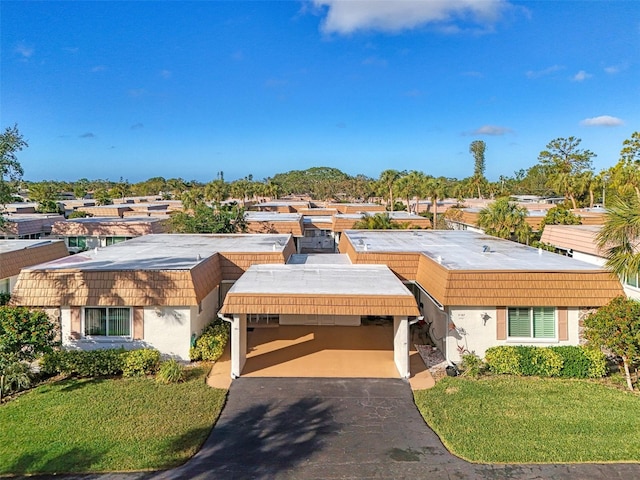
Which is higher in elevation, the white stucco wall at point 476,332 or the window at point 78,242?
the window at point 78,242

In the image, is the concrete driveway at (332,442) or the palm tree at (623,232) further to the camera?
the palm tree at (623,232)

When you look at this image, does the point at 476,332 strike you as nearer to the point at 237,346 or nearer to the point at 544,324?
the point at 544,324

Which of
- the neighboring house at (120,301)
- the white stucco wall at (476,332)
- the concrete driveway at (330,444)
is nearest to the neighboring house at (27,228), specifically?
the neighboring house at (120,301)

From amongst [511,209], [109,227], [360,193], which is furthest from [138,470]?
[360,193]

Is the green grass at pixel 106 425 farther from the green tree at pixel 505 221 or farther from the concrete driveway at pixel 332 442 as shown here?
the green tree at pixel 505 221

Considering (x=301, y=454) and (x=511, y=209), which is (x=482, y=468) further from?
(x=511, y=209)

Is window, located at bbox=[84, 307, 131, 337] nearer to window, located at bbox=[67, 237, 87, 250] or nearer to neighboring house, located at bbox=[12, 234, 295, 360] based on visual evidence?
neighboring house, located at bbox=[12, 234, 295, 360]
